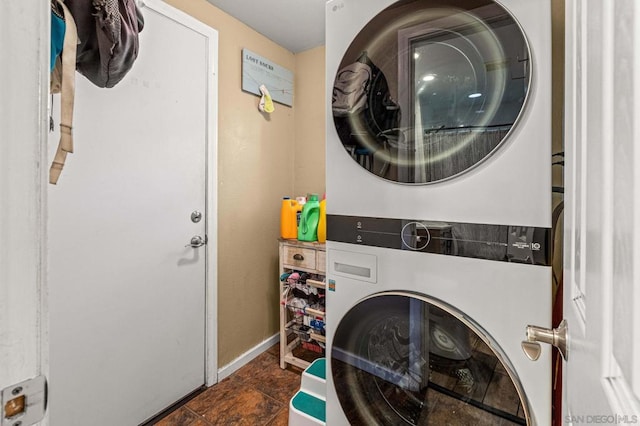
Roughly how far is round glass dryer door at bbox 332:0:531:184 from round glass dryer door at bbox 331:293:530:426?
449 millimetres

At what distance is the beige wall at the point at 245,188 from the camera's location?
1803 mm

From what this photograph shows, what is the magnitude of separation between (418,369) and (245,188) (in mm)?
1513

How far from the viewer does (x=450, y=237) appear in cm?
85

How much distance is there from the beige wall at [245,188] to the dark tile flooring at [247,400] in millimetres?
163

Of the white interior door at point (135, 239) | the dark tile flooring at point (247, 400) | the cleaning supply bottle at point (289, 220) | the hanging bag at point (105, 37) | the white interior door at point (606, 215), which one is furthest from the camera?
the cleaning supply bottle at point (289, 220)

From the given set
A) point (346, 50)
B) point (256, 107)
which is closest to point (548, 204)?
point (346, 50)

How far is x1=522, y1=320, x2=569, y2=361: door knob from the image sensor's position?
0.49 meters

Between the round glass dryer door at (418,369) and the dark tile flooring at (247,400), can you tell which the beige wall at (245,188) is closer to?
the dark tile flooring at (247,400)

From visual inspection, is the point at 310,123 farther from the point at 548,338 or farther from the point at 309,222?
the point at 548,338

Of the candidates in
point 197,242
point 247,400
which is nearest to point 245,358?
point 247,400

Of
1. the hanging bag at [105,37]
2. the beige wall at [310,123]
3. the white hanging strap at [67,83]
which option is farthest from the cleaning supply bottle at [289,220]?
the white hanging strap at [67,83]

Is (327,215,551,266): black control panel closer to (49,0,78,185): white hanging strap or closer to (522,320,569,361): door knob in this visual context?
(522,320,569,361): door knob

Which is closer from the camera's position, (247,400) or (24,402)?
(24,402)

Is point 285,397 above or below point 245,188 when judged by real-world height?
below
